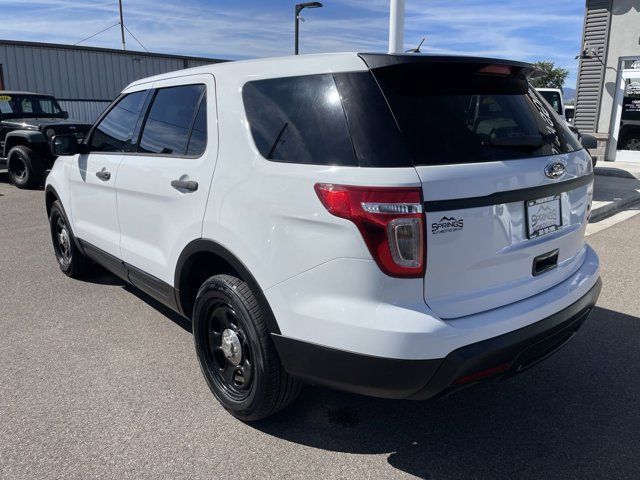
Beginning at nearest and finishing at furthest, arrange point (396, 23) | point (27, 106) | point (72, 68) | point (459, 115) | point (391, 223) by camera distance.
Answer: point (391, 223) → point (459, 115) → point (396, 23) → point (27, 106) → point (72, 68)

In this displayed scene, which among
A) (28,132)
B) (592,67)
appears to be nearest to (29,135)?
(28,132)

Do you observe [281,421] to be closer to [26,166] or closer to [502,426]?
[502,426]

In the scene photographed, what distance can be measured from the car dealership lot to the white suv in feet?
0.84

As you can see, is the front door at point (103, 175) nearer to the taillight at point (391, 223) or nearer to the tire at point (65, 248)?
the tire at point (65, 248)

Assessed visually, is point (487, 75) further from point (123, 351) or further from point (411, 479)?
point (123, 351)

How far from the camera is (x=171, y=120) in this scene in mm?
3252

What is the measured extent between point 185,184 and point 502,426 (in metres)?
2.08

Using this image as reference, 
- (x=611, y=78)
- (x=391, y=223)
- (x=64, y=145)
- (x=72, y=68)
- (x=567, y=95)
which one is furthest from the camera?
(x=567, y=95)

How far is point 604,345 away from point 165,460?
2913 millimetres

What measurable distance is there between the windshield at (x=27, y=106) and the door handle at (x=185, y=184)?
35.1 ft

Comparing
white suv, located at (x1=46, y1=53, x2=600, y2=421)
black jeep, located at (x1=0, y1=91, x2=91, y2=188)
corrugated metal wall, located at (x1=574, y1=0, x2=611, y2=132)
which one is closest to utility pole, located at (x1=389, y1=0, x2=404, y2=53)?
white suv, located at (x1=46, y1=53, x2=600, y2=421)

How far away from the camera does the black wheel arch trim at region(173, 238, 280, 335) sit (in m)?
2.41

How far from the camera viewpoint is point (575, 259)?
2.80 m

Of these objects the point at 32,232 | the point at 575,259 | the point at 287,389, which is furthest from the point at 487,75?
the point at 32,232
